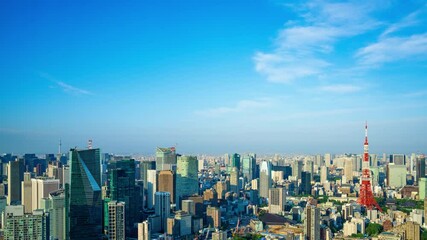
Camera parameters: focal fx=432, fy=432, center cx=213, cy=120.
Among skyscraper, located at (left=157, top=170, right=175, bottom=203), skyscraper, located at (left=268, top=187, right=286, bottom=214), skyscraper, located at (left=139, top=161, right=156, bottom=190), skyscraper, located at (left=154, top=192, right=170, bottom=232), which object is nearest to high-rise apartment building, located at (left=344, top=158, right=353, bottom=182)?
skyscraper, located at (left=268, top=187, right=286, bottom=214)

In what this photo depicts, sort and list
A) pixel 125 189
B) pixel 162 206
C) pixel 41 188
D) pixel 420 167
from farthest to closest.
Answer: pixel 420 167 → pixel 162 206 → pixel 125 189 → pixel 41 188

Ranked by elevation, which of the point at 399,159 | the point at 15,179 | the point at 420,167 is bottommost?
the point at 420,167

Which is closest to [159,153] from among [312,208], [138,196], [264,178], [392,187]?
[264,178]

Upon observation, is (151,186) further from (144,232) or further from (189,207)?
(144,232)

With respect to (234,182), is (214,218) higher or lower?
lower

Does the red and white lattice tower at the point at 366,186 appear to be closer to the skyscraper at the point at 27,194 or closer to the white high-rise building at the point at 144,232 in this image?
the white high-rise building at the point at 144,232

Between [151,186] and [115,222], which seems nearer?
[115,222]

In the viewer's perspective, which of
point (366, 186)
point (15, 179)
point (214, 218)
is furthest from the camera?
point (366, 186)

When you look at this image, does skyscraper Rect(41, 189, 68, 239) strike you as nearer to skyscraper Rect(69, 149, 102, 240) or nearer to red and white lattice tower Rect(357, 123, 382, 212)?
skyscraper Rect(69, 149, 102, 240)

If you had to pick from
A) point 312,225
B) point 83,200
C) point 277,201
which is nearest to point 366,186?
point 277,201
